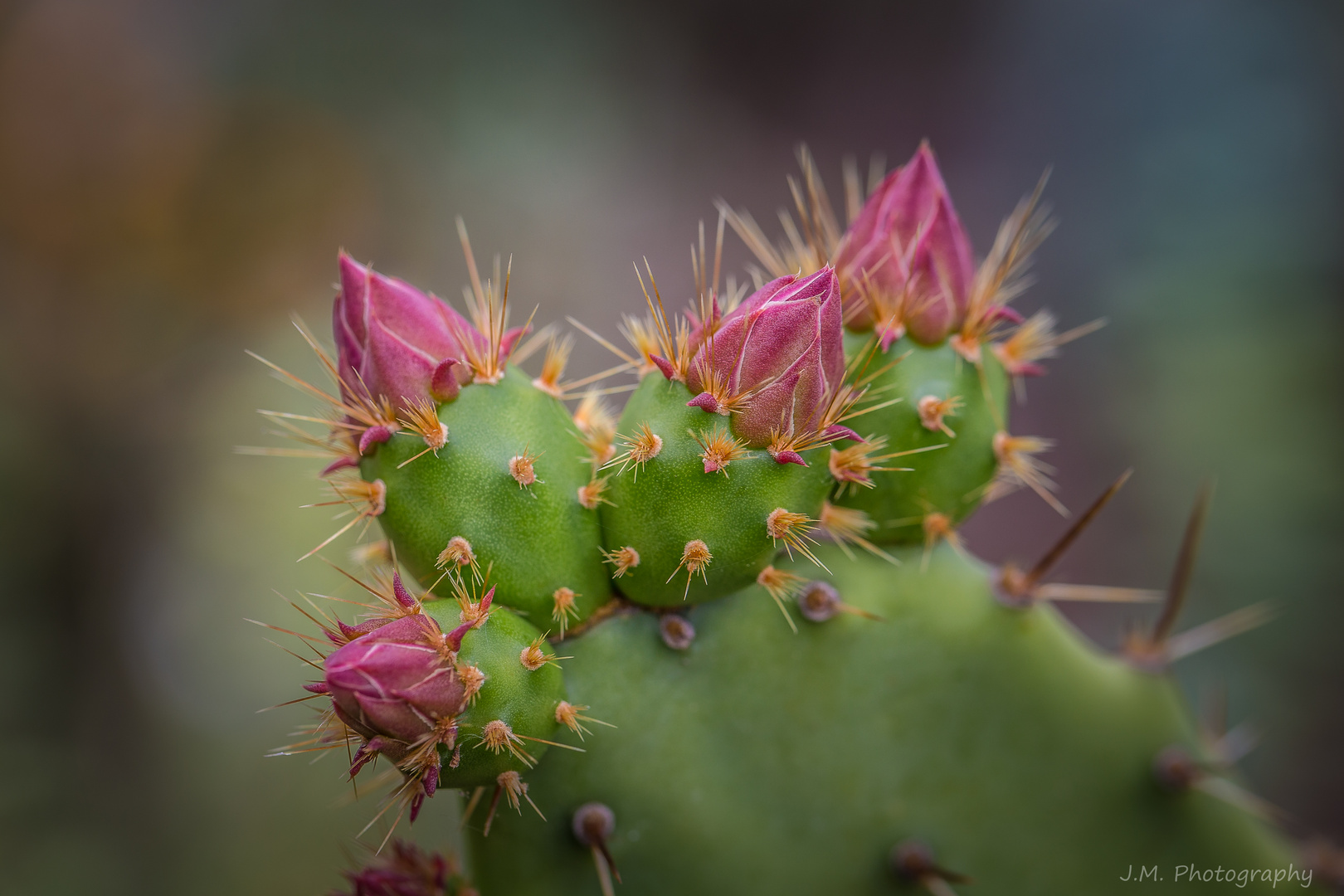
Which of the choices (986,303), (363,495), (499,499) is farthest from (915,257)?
(363,495)

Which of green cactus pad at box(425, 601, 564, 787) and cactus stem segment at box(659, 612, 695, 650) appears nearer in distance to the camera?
green cactus pad at box(425, 601, 564, 787)

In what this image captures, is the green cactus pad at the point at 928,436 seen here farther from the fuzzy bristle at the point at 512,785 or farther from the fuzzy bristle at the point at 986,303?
the fuzzy bristle at the point at 512,785

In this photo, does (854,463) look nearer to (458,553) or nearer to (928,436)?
(928,436)

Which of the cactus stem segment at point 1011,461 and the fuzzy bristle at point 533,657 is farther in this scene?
the cactus stem segment at point 1011,461

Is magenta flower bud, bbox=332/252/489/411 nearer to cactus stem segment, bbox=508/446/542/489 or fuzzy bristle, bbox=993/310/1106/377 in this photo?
cactus stem segment, bbox=508/446/542/489

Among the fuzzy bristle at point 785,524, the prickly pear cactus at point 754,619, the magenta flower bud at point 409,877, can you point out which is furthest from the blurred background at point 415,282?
the fuzzy bristle at point 785,524

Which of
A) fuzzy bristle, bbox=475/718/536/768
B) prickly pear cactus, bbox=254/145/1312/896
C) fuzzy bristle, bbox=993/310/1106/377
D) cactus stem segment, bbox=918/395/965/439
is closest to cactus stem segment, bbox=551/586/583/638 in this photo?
prickly pear cactus, bbox=254/145/1312/896

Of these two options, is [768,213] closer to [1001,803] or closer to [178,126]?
[178,126]
